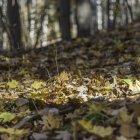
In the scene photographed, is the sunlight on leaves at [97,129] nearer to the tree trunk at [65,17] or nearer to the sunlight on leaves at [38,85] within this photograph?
the sunlight on leaves at [38,85]

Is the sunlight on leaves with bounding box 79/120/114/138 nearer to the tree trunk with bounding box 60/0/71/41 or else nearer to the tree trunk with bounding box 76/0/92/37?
the tree trunk with bounding box 76/0/92/37

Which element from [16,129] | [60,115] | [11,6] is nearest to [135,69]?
[60,115]

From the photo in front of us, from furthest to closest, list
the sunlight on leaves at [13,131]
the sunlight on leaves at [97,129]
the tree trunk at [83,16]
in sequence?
the tree trunk at [83,16], the sunlight on leaves at [13,131], the sunlight on leaves at [97,129]

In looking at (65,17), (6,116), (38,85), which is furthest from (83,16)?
(6,116)

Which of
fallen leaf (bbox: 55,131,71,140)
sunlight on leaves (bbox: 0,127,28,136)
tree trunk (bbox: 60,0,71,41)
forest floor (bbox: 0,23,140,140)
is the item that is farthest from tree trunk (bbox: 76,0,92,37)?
fallen leaf (bbox: 55,131,71,140)

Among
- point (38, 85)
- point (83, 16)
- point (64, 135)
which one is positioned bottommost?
point (64, 135)

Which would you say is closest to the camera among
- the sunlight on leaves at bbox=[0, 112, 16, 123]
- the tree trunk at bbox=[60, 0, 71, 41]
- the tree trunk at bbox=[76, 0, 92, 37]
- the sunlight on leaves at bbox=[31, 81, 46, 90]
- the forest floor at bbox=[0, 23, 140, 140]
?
the forest floor at bbox=[0, 23, 140, 140]

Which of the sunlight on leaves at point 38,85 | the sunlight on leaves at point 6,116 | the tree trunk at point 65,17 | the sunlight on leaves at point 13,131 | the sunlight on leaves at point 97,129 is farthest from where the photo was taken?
the tree trunk at point 65,17

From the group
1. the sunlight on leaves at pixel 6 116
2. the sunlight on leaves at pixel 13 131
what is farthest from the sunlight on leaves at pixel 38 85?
the sunlight on leaves at pixel 13 131

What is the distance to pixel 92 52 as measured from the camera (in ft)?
27.6

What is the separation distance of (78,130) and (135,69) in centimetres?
260

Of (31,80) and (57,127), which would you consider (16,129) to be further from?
(31,80)

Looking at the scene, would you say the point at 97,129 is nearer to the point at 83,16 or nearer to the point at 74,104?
the point at 74,104

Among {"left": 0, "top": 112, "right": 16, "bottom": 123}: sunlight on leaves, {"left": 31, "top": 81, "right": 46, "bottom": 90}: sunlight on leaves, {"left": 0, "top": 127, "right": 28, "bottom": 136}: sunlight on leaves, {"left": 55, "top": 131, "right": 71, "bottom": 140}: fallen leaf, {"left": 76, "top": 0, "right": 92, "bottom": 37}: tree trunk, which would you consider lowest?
{"left": 55, "top": 131, "right": 71, "bottom": 140}: fallen leaf
